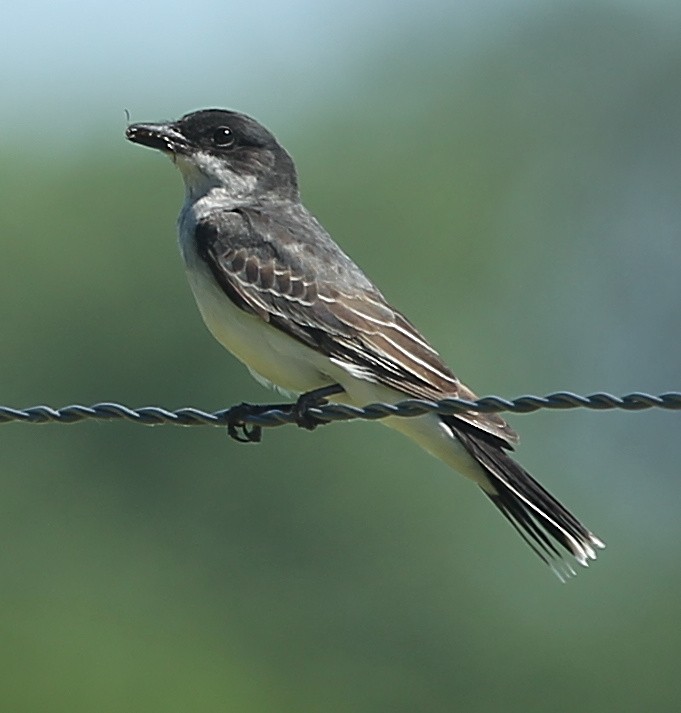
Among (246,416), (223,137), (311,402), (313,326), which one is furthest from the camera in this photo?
(223,137)

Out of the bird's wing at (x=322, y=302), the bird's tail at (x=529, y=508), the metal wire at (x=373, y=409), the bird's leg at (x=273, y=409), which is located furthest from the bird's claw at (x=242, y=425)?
the bird's tail at (x=529, y=508)

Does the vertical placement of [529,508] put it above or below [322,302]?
below

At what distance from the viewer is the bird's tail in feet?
31.1

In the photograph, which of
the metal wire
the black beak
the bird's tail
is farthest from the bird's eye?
the metal wire

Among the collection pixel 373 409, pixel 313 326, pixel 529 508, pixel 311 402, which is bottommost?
pixel 529 508

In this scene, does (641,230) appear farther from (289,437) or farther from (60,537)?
(60,537)

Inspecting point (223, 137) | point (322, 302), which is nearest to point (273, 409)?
point (322, 302)

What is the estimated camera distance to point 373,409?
8070 mm

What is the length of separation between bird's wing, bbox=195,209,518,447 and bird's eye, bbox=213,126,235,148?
55 cm

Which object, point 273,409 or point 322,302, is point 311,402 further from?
point 322,302

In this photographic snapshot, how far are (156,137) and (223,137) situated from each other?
0.40 metres

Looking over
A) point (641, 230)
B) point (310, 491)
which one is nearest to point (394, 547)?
point (310, 491)

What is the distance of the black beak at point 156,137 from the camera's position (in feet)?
36.3

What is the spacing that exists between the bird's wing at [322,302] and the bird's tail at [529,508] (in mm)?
116
